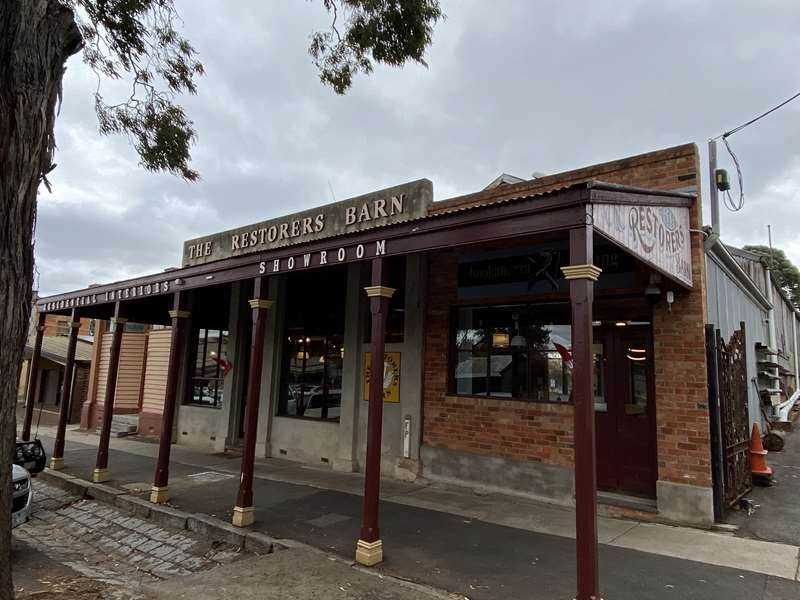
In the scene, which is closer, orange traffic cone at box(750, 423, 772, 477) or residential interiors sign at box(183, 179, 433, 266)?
orange traffic cone at box(750, 423, 772, 477)

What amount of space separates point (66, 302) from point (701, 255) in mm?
11676

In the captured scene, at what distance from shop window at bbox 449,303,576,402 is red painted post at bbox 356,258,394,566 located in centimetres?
304

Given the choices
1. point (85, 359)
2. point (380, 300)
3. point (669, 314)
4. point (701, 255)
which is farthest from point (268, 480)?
point (85, 359)

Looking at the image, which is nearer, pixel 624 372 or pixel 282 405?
pixel 624 372

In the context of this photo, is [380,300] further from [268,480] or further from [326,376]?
[326,376]

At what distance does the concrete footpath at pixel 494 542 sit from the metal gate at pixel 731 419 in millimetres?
1032

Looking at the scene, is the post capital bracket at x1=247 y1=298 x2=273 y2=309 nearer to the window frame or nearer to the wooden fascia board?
the wooden fascia board

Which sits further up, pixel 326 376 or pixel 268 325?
pixel 268 325

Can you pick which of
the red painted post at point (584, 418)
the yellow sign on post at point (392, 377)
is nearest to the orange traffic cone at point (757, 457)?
the yellow sign on post at point (392, 377)

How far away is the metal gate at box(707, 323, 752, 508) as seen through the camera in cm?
631

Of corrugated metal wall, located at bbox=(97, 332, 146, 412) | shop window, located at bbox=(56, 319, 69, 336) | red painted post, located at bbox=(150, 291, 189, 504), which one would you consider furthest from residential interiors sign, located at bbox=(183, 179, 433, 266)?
shop window, located at bbox=(56, 319, 69, 336)

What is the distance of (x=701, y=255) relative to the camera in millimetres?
6383

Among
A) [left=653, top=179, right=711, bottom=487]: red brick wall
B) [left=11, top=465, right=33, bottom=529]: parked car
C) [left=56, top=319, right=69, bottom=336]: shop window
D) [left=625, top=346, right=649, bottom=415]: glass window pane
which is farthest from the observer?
[left=56, top=319, right=69, bottom=336]: shop window

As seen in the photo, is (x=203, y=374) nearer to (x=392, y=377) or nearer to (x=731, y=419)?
(x=392, y=377)
